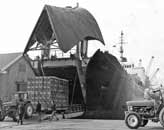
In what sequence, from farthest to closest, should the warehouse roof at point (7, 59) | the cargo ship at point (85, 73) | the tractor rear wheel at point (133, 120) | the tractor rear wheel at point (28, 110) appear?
the warehouse roof at point (7, 59) → the cargo ship at point (85, 73) → the tractor rear wheel at point (28, 110) → the tractor rear wheel at point (133, 120)

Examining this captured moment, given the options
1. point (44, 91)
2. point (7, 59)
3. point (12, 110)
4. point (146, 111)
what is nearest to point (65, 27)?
point (7, 59)

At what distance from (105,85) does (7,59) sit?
17.9 metres

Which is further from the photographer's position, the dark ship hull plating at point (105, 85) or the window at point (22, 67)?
the window at point (22, 67)

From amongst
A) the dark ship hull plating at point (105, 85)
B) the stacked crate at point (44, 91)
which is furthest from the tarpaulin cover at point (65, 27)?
the stacked crate at point (44, 91)

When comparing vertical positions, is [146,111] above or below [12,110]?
above

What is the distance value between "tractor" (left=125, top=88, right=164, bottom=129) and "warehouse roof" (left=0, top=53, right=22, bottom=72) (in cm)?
2843

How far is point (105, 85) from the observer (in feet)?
117

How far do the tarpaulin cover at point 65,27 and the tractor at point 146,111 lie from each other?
1948 centimetres

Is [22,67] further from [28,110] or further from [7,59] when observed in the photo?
[28,110]

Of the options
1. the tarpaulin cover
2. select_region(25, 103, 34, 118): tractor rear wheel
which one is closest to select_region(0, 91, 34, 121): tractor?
select_region(25, 103, 34, 118): tractor rear wheel

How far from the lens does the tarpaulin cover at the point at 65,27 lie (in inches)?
1425

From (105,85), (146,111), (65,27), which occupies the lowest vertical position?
(146,111)

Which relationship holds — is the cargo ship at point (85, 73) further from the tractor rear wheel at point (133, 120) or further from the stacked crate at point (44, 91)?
the tractor rear wheel at point (133, 120)

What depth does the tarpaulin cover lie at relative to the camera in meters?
36.2
